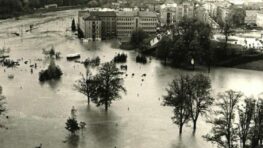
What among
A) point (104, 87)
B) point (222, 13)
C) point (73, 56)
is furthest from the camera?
point (222, 13)

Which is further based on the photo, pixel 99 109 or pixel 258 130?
pixel 99 109

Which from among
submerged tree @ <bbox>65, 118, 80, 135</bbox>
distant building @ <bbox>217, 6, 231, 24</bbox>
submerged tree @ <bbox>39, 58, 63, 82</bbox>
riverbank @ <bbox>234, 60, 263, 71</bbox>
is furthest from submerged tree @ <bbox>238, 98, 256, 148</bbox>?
distant building @ <bbox>217, 6, 231, 24</bbox>

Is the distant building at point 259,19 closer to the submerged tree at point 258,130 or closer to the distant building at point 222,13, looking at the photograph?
the distant building at point 222,13

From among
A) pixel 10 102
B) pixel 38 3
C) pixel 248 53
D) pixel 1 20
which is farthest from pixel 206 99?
pixel 38 3

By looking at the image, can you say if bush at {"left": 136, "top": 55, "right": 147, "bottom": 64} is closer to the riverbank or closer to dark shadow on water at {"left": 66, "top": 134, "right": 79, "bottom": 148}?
the riverbank

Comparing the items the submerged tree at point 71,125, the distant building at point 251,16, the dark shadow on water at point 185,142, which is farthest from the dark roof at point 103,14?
the dark shadow on water at point 185,142

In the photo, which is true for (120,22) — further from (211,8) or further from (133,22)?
(211,8)

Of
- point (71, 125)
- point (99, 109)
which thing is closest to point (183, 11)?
point (99, 109)
